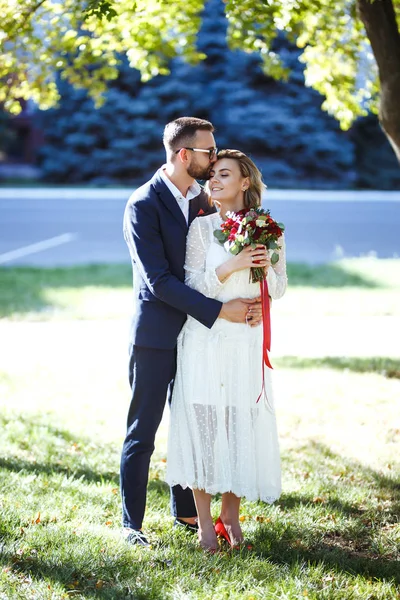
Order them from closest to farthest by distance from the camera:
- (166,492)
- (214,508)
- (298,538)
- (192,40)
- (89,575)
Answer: (89,575) → (298,538) → (214,508) → (166,492) → (192,40)

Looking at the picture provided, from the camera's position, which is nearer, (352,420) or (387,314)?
(352,420)

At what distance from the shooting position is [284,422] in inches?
270

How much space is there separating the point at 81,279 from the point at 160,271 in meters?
9.16

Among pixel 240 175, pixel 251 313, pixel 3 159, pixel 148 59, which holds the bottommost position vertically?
pixel 251 313

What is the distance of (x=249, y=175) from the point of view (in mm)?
4160

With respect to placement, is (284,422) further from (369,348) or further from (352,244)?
(352,244)

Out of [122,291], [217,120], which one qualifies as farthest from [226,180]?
[217,120]

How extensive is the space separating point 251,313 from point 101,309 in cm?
706

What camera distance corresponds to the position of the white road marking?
15.7 m

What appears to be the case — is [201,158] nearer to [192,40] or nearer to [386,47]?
[386,47]

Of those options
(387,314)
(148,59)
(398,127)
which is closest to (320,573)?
(398,127)

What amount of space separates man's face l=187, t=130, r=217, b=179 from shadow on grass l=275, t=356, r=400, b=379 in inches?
176

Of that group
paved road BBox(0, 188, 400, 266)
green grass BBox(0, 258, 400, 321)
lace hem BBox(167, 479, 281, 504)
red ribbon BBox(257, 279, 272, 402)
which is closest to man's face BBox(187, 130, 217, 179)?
red ribbon BBox(257, 279, 272, 402)

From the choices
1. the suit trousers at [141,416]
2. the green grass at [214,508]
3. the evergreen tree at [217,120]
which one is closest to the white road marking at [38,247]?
the green grass at [214,508]
